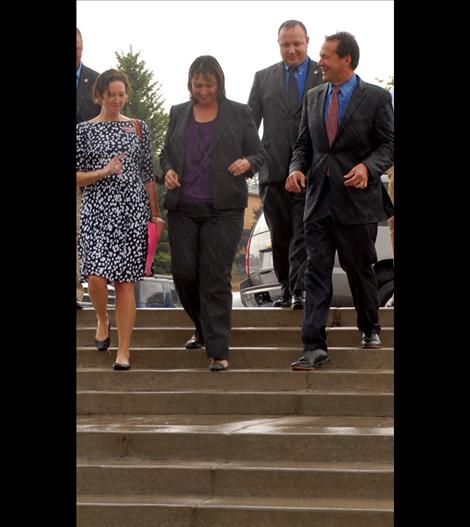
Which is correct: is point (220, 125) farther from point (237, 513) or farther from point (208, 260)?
point (237, 513)

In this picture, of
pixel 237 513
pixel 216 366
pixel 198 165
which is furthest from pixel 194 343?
pixel 237 513

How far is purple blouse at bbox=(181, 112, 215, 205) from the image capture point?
1055 centimetres

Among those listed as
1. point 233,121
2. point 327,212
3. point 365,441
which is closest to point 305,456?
point 365,441

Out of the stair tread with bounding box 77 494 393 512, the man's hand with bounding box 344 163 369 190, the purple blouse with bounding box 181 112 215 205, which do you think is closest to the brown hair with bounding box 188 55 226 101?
the purple blouse with bounding box 181 112 215 205

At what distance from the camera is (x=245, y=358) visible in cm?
1066

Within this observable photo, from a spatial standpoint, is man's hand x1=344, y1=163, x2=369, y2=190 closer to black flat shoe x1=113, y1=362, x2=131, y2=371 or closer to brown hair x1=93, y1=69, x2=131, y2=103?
brown hair x1=93, y1=69, x2=131, y2=103

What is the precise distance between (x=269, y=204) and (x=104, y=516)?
4.12 metres

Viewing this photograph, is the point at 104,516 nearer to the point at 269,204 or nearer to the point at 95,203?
the point at 95,203

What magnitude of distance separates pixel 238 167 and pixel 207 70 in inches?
26.6

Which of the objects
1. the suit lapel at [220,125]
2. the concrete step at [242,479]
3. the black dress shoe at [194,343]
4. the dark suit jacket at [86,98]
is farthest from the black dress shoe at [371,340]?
the dark suit jacket at [86,98]

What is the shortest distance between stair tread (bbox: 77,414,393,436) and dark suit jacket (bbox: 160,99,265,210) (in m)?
1.55

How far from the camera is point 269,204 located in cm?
1165

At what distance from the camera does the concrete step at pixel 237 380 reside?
392 inches
